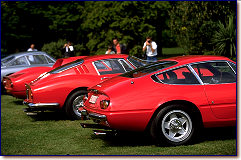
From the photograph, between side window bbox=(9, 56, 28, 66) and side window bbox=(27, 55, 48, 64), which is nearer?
side window bbox=(27, 55, 48, 64)

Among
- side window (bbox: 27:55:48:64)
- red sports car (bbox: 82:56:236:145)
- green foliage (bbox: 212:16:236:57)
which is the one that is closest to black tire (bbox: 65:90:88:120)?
red sports car (bbox: 82:56:236:145)

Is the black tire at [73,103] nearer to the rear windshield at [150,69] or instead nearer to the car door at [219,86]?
the rear windshield at [150,69]

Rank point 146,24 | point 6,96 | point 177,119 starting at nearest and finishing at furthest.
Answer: point 177,119 < point 6,96 < point 146,24

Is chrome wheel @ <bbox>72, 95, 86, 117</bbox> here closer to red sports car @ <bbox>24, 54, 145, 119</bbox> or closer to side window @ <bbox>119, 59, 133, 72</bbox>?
red sports car @ <bbox>24, 54, 145, 119</bbox>

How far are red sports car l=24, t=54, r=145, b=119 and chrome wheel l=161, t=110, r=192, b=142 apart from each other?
3.31 meters

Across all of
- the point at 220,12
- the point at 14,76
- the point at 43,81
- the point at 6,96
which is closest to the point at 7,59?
the point at 6,96

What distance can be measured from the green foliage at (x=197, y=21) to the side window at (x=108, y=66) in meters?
20.1

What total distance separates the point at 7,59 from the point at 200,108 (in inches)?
448

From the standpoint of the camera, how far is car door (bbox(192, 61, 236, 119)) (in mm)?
6660

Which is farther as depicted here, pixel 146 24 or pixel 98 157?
pixel 146 24

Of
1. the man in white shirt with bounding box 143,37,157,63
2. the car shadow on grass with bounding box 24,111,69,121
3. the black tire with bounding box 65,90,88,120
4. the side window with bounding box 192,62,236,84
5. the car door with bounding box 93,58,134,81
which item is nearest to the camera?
the side window with bounding box 192,62,236,84

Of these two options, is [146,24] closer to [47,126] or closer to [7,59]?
[7,59]

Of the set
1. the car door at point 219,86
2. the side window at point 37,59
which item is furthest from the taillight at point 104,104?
the side window at point 37,59

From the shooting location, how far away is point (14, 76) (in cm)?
1253
